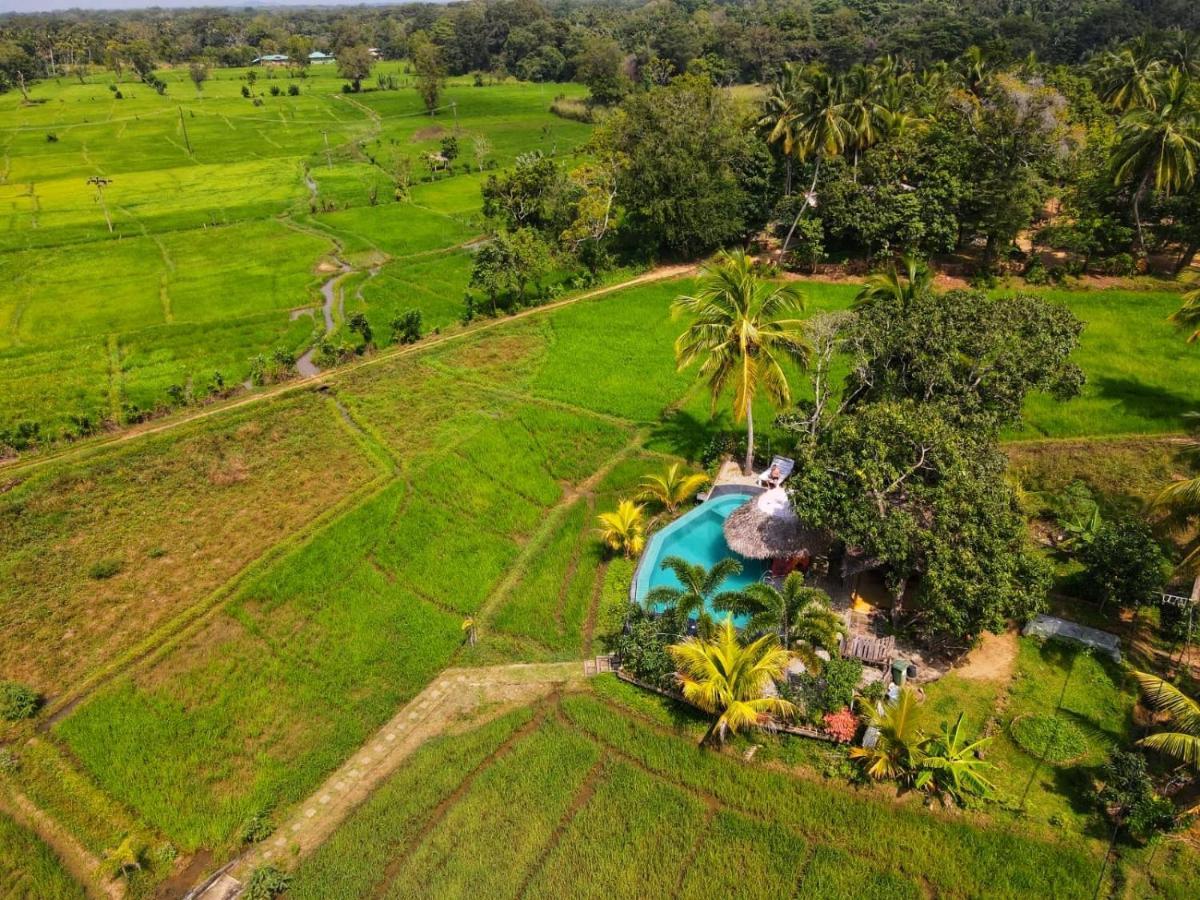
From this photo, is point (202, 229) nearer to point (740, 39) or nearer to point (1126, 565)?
point (1126, 565)

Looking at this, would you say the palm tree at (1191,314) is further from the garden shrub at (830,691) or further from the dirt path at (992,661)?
the garden shrub at (830,691)

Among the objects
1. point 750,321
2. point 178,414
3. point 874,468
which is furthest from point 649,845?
point 178,414


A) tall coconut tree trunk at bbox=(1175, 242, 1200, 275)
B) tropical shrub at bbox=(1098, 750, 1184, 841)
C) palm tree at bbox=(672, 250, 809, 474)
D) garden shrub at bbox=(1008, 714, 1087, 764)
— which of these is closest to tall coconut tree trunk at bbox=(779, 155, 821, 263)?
tall coconut tree trunk at bbox=(1175, 242, 1200, 275)

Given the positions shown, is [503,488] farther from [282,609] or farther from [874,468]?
[874,468]

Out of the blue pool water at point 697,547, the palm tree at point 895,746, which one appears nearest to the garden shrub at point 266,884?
the blue pool water at point 697,547

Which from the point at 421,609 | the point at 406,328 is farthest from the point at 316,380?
the point at 421,609

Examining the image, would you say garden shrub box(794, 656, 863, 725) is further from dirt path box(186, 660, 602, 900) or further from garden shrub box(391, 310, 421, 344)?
garden shrub box(391, 310, 421, 344)

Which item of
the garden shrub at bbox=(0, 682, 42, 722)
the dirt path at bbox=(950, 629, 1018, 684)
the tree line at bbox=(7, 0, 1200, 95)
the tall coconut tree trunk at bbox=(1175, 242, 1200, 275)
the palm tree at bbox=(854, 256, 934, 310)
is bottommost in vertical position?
the garden shrub at bbox=(0, 682, 42, 722)

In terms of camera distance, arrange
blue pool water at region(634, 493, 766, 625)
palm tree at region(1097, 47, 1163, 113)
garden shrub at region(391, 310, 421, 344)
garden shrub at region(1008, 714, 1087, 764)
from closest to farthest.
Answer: garden shrub at region(1008, 714, 1087, 764) → blue pool water at region(634, 493, 766, 625) → garden shrub at region(391, 310, 421, 344) → palm tree at region(1097, 47, 1163, 113)
